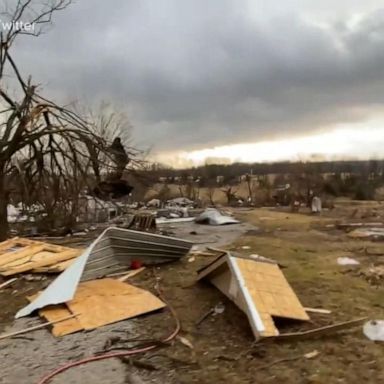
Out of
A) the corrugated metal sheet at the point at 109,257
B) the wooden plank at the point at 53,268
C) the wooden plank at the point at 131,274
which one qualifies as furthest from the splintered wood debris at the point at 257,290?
the wooden plank at the point at 53,268

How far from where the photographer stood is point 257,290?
5328 mm

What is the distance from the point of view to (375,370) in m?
3.99

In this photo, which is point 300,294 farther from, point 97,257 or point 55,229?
point 55,229

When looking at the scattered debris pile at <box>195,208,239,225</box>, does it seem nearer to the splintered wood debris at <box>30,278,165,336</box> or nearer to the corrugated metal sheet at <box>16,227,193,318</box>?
the corrugated metal sheet at <box>16,227,193,318</box>

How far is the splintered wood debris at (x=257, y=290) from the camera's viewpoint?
4.77 metres

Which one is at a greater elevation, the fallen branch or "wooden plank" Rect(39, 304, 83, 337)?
"wooden plank" Rect(39, 304, 83, 337)

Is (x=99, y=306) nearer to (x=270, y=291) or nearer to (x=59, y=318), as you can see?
(x=59, y=318)

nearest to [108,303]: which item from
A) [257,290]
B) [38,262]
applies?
[257,290]

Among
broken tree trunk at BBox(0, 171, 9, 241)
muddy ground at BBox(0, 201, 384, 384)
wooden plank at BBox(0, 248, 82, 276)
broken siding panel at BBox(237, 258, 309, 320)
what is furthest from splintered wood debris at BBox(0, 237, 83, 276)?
broken siding panel at BBox(237, 258, 309, 320)

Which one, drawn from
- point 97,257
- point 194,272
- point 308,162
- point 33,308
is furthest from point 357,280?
point 308,162

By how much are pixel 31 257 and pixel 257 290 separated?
4.91 meters

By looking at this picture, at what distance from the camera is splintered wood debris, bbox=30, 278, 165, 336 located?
17.4ft

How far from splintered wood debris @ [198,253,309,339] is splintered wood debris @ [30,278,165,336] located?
0.85 metres

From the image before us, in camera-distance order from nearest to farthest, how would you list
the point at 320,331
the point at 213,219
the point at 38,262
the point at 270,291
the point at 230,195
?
the point at 320,331 → the point at 270,291 → the point at 38,262 → the point at 213,219 → the point at 230,195
